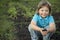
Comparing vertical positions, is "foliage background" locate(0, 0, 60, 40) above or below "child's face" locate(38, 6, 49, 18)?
below

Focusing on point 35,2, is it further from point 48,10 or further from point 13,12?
point 48,10

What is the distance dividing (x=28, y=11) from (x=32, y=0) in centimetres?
22

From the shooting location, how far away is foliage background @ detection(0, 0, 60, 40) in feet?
13.1

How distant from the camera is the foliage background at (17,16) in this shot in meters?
4.01

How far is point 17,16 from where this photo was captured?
4.12 m

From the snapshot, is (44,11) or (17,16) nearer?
(44,11)

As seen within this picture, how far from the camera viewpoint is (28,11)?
4.10 metres

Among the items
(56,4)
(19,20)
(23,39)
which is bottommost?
(23,39)

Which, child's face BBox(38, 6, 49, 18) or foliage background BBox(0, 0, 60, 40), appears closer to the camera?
child's face BBox(38, 6, 49, 18)

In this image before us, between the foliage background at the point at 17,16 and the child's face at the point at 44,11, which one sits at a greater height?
the child's face at the point at 44,11

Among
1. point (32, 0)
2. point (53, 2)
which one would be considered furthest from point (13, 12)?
point (53, 2)

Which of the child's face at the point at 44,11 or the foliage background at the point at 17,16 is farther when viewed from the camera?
the foliage background at the point at 17,16

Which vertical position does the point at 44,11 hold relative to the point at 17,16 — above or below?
above

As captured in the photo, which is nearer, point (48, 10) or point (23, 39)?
point (48, 10)
